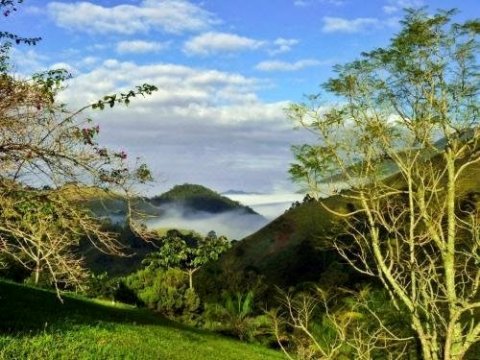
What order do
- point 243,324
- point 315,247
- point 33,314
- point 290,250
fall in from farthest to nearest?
point 290,250 → point 243,324 → point 315,247 → point 33,314

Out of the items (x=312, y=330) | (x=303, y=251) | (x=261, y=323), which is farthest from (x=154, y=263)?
(x=312, y=330)

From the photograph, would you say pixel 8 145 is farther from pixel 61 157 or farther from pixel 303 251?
pixel 303 251

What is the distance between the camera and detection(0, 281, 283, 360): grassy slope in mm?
13203

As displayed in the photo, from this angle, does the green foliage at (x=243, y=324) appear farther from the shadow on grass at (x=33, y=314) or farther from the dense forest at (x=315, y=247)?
the shadow on grass at (x=33, y=314)

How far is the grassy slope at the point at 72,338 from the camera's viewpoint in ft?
43.3

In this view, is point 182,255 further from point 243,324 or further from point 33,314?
point 33,314

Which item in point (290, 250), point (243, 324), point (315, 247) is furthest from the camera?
point (290, 250)

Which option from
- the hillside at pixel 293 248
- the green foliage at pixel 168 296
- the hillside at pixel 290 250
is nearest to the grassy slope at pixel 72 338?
the green foliage at pixel 168 296

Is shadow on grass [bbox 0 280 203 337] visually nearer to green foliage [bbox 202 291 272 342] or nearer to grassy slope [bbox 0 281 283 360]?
grassy slope [bbox 0 281 283 360]

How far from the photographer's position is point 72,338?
1528 centimetres

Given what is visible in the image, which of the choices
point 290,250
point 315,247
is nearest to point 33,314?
point 315,247

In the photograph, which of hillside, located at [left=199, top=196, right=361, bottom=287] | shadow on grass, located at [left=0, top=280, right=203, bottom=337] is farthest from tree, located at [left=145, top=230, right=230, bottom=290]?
shadow on grass, located at [left=0, top=280, right=203, bottom=337]

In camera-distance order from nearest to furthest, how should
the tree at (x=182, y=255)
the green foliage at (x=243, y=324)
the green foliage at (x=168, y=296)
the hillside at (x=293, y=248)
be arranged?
the green foliage at (x=243, y=324)
the green foliage at (x=168, y=296)
the hillside at (x=293, y=248)
the tree at (x=182, y=255)

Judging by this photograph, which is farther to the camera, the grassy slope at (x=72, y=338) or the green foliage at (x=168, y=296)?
the green foliage at (x=168, y=296)
